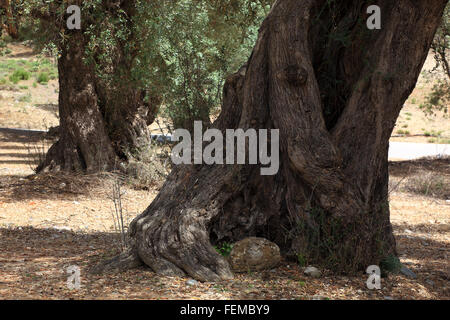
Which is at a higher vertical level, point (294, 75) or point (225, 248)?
point (294, 75)

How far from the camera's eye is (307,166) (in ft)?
15.7

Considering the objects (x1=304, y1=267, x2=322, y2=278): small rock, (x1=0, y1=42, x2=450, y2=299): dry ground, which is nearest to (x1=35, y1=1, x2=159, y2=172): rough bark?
(x1=0, y1=42, x2=450, y2=299): dry ground

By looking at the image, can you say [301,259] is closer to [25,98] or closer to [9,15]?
[9,15]

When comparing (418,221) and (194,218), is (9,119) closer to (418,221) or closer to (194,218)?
(418,221)

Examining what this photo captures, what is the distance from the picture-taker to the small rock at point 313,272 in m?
4.82

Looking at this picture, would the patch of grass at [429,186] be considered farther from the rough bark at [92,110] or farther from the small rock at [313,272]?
the small rock at [313,272]

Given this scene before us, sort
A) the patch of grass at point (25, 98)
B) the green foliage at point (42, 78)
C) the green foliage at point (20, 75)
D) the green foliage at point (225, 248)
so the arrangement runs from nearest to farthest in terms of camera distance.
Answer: the green foliage at point (225, 248), the patch of grass at point (25, 98), the green foliage at point (42, 78), the green foliage at point (20, 75)

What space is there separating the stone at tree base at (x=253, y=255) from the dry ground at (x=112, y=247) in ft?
0.30

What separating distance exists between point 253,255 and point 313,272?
526mm

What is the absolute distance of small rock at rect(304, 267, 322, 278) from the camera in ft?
15.8

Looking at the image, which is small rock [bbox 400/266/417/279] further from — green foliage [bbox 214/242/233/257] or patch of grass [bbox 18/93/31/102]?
patch of grass [bbox 18/93/31/102]

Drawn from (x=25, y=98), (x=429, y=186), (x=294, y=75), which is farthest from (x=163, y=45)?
(x=25, y=98)

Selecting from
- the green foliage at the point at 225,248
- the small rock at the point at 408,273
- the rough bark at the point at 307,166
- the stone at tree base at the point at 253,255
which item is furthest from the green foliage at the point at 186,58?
the small rock at the point at 408,273

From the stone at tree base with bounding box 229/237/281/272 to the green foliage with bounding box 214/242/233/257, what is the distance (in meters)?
0.20
